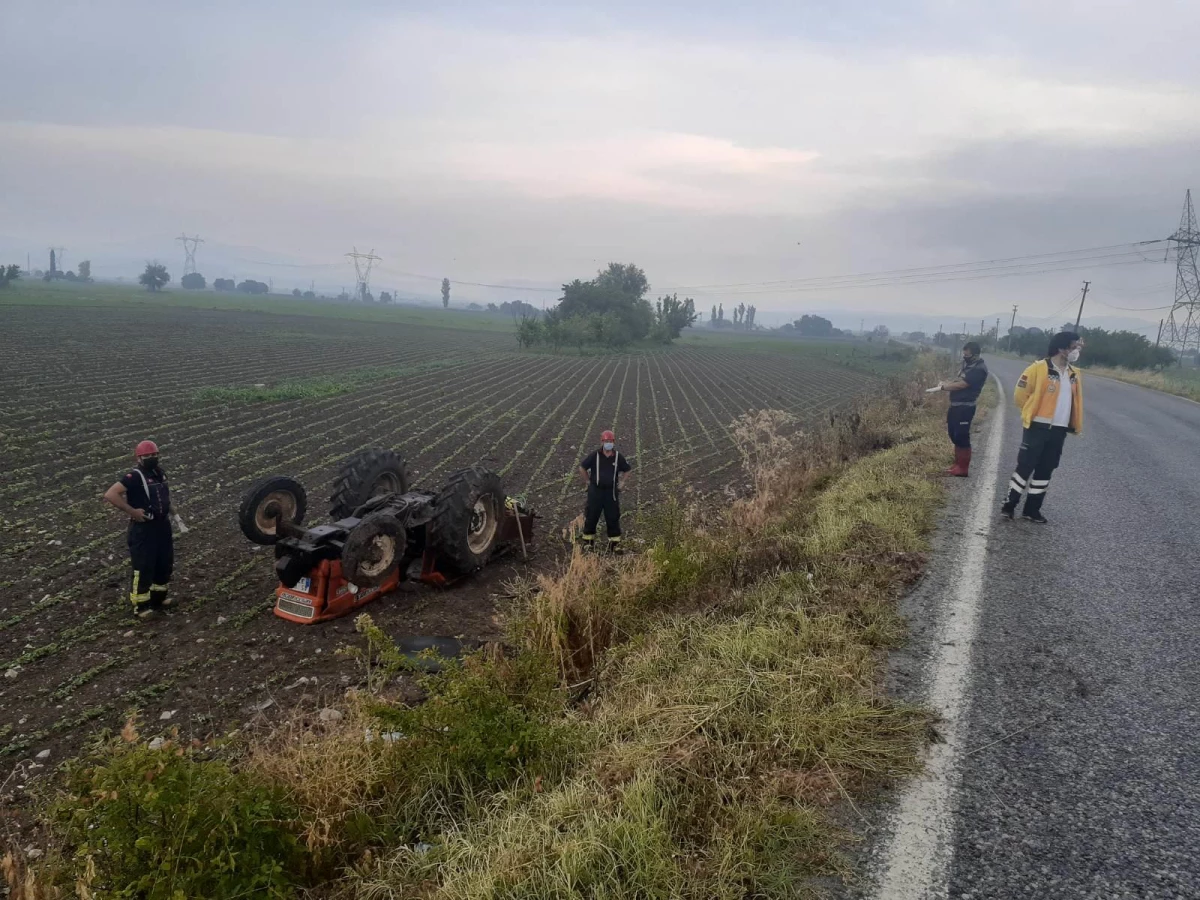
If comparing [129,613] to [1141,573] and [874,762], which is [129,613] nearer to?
[874,762]

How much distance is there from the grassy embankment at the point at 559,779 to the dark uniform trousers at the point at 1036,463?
115 inches

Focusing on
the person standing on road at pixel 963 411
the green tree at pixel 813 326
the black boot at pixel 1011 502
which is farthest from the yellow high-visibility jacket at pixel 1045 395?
the green tree at pixel 813 326

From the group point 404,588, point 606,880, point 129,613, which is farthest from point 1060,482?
point 129,613

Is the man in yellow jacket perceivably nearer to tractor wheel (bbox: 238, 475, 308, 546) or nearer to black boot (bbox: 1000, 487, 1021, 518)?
black boot (bbox: 1000, 487, 1021, 518)

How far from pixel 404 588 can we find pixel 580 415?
512 inches

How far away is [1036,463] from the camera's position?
20.8 ft

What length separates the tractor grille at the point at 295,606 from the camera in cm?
618

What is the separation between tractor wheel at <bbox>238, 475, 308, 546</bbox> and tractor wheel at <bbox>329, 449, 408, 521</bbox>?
408mm

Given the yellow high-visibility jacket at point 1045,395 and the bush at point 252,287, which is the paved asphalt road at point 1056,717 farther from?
the bush at point 252,287

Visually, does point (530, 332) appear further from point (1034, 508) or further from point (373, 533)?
point (1034, 508)

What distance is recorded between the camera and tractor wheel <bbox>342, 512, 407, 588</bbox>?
20.0 feet

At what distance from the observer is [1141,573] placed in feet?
16.3

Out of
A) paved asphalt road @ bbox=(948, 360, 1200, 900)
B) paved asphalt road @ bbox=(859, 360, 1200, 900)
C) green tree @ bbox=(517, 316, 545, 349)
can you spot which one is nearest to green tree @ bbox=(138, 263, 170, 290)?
green tree @ bbox=(517, 316, 545, 349)

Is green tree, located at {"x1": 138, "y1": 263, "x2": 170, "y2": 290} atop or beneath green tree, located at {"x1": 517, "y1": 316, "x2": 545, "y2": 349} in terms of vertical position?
atop
